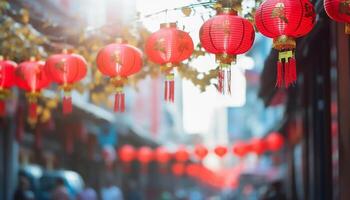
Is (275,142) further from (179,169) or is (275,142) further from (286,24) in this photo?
(286,24)

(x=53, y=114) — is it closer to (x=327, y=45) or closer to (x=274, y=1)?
(x=327, y=45)

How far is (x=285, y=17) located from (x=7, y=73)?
4.15 m

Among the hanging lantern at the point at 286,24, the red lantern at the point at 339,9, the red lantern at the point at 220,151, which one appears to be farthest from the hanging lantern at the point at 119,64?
the red lantern at the point at 220,151

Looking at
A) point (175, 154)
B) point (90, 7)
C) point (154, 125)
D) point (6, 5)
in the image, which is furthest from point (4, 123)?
point (154, 125)

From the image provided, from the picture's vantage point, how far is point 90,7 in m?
24.1

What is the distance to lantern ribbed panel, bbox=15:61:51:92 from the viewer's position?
388 inches

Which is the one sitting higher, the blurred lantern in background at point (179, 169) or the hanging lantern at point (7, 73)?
the hanging lantern at point (7, 73)

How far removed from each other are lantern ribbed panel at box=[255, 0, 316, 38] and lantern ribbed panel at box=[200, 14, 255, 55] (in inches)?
11.0

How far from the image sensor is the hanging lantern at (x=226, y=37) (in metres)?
7.64

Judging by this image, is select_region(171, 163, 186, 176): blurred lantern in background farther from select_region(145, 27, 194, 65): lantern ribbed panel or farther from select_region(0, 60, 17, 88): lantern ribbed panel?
select_region(145, 27, 194, 65): lantern ribbed panel

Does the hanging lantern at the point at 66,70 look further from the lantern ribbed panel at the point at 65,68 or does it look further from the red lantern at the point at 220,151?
the red lantern at the point at 220,151

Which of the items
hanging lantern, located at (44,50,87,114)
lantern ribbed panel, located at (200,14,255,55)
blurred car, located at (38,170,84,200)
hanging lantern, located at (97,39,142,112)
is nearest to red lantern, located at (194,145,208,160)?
blurred car, located at (38,170,84,200)

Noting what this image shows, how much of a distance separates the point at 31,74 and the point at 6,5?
1.00 metres

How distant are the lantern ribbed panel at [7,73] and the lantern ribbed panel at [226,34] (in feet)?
10.7
